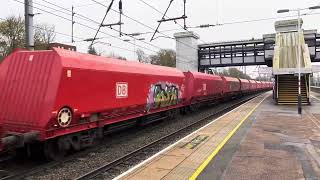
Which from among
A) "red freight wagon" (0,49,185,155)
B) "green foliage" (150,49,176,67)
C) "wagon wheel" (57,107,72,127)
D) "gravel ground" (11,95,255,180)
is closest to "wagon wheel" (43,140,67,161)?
"gravel ground" (11,95,255,180)

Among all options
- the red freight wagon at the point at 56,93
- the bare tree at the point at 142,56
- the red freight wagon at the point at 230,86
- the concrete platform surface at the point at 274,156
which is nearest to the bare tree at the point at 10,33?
the red freight wagon at the point at 230,86

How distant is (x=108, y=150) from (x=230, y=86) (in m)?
29.2

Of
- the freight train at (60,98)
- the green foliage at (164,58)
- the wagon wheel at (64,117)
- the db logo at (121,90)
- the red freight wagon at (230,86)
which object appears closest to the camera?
the freight train at (60,98)

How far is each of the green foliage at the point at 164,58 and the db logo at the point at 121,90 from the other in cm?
6415

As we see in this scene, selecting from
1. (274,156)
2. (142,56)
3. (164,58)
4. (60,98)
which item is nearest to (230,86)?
(274,156)

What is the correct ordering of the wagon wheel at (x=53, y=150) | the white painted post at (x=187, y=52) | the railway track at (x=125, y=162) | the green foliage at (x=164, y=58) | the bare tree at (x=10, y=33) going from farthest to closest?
1. the green foliage at (x=164, y=58)
2. the white painted post at (x=187, y=52)
3. the bare tree at (x=10, y=33)
4. the wagon wheel at (x=53, y=150)
5. the railway track at (x=125, y=162)

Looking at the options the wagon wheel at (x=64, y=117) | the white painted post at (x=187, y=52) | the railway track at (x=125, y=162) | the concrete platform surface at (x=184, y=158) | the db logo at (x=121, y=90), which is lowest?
the railway track at (x=125, y=162)

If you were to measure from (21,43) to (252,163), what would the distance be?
4012cm

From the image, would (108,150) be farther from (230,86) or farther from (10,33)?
(10,33)

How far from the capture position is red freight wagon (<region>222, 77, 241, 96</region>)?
126ft

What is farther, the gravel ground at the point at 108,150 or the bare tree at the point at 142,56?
the bare tree at the point at 142,56

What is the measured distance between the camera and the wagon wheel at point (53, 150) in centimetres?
1122

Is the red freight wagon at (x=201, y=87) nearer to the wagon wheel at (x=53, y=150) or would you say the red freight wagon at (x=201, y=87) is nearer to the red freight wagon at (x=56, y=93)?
the red freight wagon at (x=56, y=93)

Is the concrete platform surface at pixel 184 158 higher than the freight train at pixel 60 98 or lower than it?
lower
